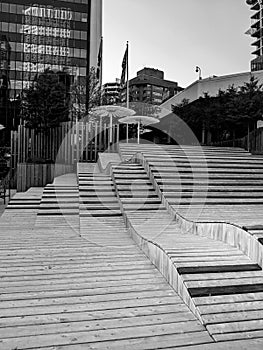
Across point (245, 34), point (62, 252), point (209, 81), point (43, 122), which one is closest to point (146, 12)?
point (209, 81)

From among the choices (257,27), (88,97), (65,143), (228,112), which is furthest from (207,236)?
(257,27)

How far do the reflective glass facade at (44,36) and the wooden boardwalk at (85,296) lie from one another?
124 ft

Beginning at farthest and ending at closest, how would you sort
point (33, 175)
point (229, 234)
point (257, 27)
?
point (257, 27) → point (33, 175) → point (229, 234)

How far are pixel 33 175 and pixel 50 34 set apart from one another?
36.1 metres

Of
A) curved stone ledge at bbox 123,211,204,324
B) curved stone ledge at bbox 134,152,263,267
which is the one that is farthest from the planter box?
curved stone ledge at bbox 123,211,204,324

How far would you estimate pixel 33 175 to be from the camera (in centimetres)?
1057

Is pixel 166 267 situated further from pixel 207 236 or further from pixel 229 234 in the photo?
pixel 207 236

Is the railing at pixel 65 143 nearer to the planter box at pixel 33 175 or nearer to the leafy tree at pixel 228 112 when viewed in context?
the planter box at pixel 33 175

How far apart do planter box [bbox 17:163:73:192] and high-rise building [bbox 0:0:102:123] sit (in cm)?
3174

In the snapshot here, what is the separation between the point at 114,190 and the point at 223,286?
15.2 ft

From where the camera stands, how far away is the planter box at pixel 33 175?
10.5m

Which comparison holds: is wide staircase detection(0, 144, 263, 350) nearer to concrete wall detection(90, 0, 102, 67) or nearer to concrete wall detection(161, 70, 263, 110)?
concrete wall detection(161, 70, 263, 110)

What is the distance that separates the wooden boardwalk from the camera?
2.57 meters

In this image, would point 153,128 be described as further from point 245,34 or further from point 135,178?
point 245,34
